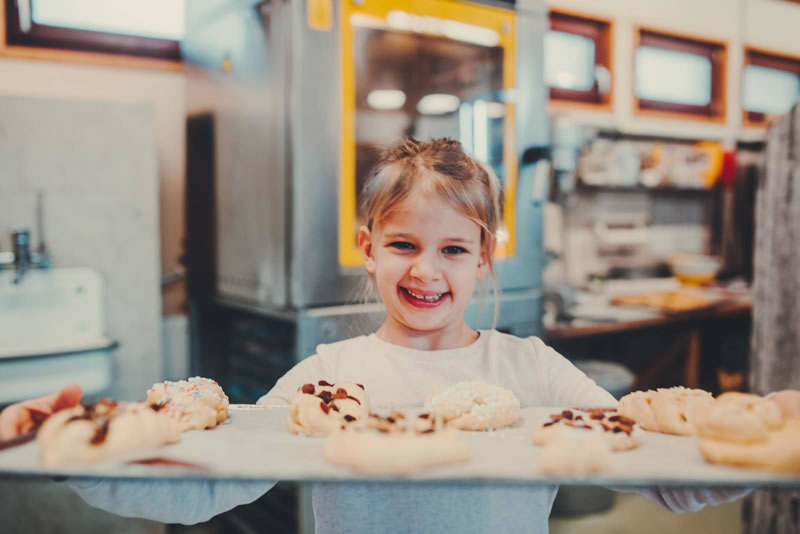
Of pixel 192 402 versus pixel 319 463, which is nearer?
pixel 319 463

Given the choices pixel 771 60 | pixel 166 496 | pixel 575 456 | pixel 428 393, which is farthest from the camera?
pixel 771 60

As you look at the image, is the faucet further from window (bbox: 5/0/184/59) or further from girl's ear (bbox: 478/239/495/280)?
girl's ear (bbox: 478/239/495/280)

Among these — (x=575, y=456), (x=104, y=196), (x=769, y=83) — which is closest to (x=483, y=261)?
(x=575, y=456)

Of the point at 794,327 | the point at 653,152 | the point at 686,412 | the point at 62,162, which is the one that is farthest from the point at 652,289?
the point at 62,162

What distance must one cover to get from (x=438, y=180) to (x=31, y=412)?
57 cm

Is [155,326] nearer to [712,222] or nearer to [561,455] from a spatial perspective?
[561,455]

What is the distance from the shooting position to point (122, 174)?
1.73 meters

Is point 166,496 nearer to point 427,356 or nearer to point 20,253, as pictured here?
point 427,356

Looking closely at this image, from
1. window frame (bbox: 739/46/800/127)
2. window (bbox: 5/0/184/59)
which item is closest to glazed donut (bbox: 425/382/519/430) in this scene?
window (bbox: 5/0/184/59)

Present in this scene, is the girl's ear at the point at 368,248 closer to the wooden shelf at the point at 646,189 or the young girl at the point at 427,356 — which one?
the young girl at the point at 427,356

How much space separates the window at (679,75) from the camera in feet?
10.3

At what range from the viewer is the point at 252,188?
1555 millimetres

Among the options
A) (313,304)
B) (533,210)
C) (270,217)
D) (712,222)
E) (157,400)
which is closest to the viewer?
(157,400)

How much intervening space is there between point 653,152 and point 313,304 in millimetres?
2539
